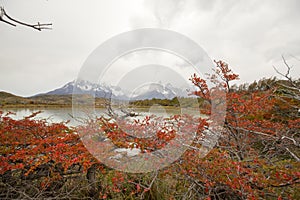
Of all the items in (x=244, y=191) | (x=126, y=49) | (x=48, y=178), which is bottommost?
(x=48, y=178)

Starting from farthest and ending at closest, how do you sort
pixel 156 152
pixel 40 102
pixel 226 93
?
1. pixel 40 102
2. pixel 226 93
3. pixel 156 152

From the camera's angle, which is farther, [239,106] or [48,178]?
[239,106]

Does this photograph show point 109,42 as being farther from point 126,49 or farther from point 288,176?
point 288,176

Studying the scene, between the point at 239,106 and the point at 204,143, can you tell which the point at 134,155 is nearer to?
the point at 204,143

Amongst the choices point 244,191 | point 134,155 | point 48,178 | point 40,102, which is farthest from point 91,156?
point 40,102

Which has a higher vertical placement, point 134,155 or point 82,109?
point 82,109

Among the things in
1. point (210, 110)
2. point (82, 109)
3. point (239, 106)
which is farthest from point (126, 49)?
point (239, 106)

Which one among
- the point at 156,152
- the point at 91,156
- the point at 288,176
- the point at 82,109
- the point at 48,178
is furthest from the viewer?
the point at 82,109
